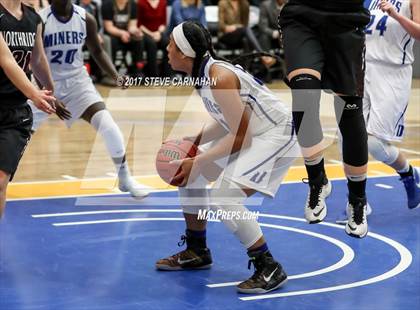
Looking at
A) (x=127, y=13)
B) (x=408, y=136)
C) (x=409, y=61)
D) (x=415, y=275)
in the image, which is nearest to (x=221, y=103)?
(x=415, y=275)

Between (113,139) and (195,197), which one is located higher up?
(195,197)

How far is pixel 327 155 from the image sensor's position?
1027 cm

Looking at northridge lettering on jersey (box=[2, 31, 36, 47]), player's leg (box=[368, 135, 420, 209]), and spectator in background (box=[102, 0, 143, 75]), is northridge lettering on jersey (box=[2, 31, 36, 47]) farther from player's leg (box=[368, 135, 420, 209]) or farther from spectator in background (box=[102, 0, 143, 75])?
spectator in background (box=[102, 0, 143, 75])

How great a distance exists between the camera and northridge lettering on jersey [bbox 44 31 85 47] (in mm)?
7898

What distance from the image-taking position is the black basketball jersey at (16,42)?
5633 millimetres

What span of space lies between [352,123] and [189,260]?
1.76 m

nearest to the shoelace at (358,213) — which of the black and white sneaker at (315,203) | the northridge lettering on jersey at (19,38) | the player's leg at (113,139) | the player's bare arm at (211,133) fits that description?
the black and white sneaker at (315,203)

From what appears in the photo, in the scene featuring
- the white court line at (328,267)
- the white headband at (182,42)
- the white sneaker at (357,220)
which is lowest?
the white court line at (328,267)

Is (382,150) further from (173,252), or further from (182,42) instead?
(182,42)

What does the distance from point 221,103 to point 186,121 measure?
683 cm

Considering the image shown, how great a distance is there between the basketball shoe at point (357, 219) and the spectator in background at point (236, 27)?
10077 mm

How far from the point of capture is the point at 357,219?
17.2 ft

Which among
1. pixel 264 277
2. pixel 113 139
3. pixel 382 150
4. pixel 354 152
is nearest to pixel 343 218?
pixel 382 150

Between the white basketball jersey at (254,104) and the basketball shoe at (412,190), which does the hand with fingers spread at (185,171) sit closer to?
the white basketball jersey at (254,104)
